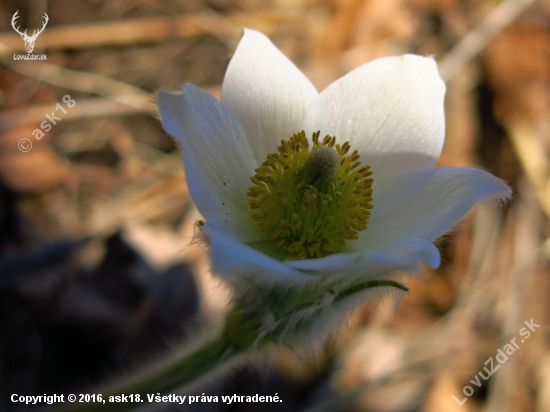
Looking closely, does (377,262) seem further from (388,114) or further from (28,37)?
(28,37)

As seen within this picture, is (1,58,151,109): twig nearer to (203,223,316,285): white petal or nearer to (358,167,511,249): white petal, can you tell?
(358,167,511,249): white petal

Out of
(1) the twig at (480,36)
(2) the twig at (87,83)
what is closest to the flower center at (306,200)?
(2) the twig at (87,83)

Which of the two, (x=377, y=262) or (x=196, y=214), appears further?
(x=196, y=214)

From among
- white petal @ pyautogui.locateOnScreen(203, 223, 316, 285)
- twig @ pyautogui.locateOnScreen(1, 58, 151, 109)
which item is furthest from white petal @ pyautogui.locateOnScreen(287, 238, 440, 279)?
twig @ pyautogui.locateOnScreen(1, 58, 151, 109)

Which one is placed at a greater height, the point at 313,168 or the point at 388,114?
the point at 388,114

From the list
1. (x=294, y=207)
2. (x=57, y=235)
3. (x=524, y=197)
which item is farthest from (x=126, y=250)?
(x=524, y=197)

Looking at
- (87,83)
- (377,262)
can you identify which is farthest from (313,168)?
(87,83)
